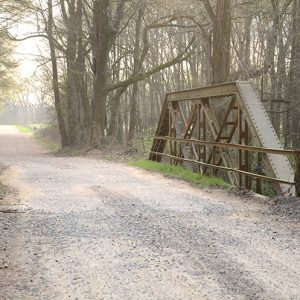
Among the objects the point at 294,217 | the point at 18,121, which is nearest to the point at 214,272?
the point at 294,217

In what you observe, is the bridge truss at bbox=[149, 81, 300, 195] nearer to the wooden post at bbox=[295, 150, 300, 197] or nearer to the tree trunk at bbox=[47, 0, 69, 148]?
the wooden post at bbox=[295, 150, 300, 197]

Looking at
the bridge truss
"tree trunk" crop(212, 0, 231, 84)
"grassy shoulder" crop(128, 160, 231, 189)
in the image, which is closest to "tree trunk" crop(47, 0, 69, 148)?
"grassy shoulder" crop(128, 160, 231, 189)

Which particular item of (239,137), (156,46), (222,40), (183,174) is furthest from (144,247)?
(156,46)

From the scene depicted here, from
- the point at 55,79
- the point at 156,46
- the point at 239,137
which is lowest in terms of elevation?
the point at 239,137

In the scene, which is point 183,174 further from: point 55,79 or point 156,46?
point 156,46

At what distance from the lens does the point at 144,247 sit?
19.4ft

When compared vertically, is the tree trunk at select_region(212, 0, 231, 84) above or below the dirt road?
above

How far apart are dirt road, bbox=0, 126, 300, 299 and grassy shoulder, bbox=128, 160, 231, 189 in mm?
1285

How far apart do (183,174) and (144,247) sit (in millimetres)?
7366

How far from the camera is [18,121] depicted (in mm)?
120500

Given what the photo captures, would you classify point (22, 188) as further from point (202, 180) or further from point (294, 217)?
point (294, 217)

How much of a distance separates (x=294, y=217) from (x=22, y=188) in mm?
6068

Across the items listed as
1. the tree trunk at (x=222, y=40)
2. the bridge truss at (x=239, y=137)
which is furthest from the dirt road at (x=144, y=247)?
the tree trunk at (x=222, y=40)

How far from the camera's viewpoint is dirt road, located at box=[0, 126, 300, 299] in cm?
454
